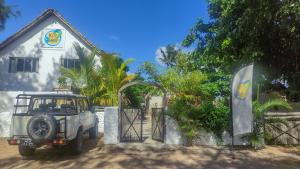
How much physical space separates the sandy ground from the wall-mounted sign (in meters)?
13.1

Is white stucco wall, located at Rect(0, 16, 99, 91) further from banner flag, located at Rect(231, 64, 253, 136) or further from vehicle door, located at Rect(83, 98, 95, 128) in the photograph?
banner flag, located at Rect(231, 64, 253, 136)

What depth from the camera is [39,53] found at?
2458 centimetres

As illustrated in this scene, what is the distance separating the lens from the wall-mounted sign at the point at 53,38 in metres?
24.5

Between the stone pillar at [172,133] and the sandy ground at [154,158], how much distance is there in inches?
17.4

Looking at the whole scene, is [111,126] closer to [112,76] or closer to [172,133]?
[172,133]

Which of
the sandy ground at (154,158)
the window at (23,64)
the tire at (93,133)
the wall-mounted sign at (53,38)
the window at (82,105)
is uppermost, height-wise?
the wall-mounted sign at (53,38)

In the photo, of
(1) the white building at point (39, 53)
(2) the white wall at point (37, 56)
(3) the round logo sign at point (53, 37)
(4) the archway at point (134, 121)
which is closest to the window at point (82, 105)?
(4) the archway at point (134, 121)

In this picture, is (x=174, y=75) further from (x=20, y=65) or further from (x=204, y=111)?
(x=20, y=65)

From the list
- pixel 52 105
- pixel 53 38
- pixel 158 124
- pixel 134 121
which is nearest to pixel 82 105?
pixel 52 105

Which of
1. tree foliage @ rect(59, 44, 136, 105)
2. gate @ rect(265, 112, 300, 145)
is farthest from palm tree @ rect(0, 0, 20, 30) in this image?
gate @ rect(265, 112, 300, 145)

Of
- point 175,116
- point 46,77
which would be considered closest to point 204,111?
point 175,116

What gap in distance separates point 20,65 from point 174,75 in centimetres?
1413

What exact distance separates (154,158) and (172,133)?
A: 7.01 feet

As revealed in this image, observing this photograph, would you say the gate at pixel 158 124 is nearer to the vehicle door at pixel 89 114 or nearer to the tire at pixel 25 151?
the vehicle door at pixel 89 114
